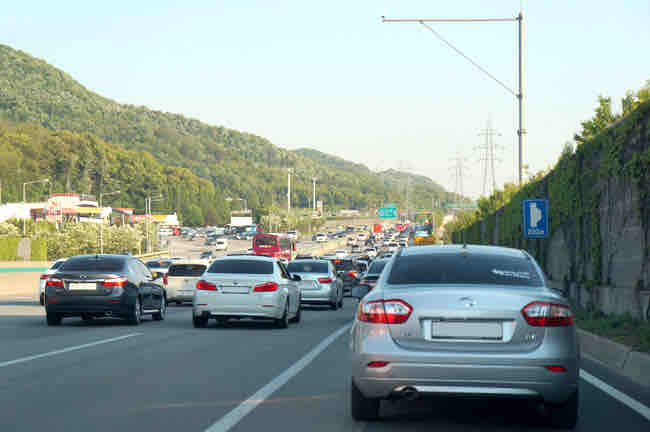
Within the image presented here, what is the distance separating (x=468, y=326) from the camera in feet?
23.9

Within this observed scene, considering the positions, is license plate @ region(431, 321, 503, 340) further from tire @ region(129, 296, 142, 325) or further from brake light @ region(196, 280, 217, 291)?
tire @ region(129, 296, 142, 325)

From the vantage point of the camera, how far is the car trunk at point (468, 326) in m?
7.25

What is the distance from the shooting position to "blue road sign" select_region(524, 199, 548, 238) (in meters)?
24.7

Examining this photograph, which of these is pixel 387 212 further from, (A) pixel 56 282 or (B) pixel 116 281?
(A) pixel 56 282

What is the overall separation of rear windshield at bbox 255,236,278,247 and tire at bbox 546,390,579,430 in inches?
2562

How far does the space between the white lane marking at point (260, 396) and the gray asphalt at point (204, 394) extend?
85 millimetres

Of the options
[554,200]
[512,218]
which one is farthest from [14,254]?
[554,200]

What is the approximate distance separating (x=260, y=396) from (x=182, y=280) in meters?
22.6

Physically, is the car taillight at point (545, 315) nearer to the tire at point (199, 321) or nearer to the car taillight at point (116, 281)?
the tire at point (199, 321)

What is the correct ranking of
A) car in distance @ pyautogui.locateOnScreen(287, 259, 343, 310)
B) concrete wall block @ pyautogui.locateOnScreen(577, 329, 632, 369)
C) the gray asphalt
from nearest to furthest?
the gray asphalt, concrete wall block @ pyautogui.locateOnScreen(577, 329, 632, 369), car in distance @ pyautogui.locateOnScreen(287, 259, 343, 310)

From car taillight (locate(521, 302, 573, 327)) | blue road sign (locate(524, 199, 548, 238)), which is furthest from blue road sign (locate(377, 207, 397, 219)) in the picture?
car taillight (locate(521, 302, 573, 327))

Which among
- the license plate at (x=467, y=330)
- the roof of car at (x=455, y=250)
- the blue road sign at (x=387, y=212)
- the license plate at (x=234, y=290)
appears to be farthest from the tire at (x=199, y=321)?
the blue road sign at (x=387, y=212)

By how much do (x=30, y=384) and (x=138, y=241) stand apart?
91621 mm

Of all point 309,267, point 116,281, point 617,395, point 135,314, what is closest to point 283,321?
point 135,314
